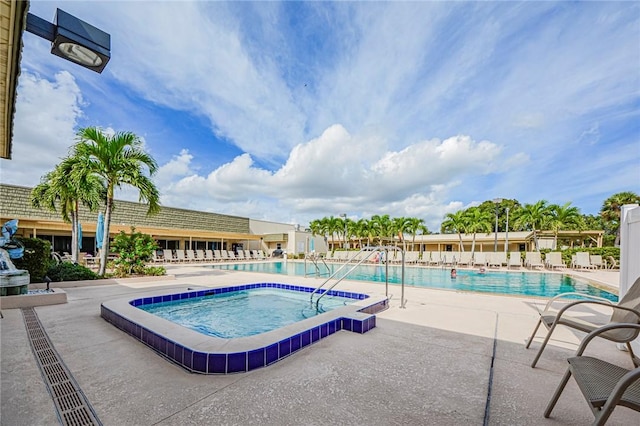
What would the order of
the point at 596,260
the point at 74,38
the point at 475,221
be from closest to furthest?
the point at 74,38 < the point at 596,260 < the point at 475,221

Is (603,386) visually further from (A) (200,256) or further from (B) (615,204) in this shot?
(B) (615,204)

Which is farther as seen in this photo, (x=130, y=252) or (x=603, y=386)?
(x=130, y=252)

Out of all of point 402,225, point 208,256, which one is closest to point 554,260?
point 402,225

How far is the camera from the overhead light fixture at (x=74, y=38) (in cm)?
194

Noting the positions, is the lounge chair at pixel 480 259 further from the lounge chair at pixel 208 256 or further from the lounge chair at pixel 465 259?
the lounge chair at pixel 208 256

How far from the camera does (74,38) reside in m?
1.98

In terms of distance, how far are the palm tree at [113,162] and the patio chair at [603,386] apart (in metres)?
10.9

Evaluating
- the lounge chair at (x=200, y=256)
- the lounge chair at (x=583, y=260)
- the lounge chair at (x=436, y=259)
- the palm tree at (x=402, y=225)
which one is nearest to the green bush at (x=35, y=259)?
the lounge chair at (x=200, y=256)

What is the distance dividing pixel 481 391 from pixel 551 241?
32017 millimetres

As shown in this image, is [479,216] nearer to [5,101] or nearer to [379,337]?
[379,337]

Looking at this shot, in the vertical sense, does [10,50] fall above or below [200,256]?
above

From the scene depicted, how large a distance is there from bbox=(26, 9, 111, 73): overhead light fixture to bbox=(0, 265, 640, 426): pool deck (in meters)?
2.60

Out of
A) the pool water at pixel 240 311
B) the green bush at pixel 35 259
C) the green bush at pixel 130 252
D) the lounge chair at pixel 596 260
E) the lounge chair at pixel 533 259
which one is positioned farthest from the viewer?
the lounge chair at pixel 533 259

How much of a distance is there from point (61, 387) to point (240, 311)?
4.42 metres
